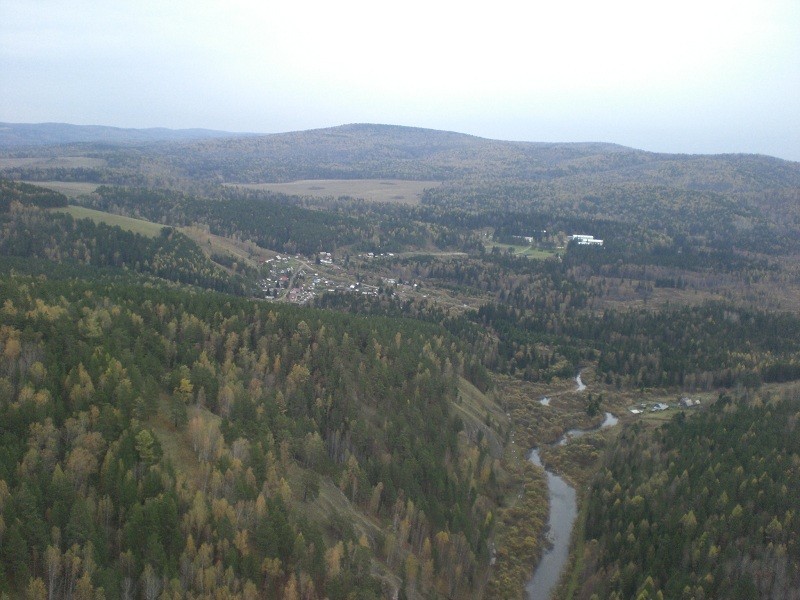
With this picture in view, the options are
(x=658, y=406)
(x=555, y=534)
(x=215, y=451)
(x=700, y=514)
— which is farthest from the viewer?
(x=658, y=406)

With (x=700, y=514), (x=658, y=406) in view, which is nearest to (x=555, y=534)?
(x=700, y=514)

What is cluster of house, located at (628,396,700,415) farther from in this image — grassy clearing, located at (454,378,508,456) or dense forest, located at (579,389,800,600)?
grassy clearing, located at (454,378,508,456)

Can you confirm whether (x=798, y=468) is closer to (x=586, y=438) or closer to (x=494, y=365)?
(x=586, y=438)

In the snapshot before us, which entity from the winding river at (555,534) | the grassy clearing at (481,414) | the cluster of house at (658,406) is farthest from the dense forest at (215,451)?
the cluster of house at (658,406)

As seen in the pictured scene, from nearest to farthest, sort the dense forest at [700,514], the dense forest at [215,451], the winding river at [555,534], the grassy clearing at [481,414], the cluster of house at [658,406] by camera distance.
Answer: the dense forest at [215,451] → the dense forest at [700,514] → the winding river at [555,534] → the grassy clearing at [481,414] → the cluster of house at [658,406]

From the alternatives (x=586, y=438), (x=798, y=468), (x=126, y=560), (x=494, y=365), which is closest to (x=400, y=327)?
(x=494, y=365)

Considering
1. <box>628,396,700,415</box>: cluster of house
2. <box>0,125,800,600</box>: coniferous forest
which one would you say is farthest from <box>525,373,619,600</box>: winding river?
<box>628,396,700,415</box>: cluster of house

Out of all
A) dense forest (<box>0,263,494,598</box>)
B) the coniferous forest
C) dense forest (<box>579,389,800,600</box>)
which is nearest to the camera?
dense forest (<box>0,263,494,598</box>)

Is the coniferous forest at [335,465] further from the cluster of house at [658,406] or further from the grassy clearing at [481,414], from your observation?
the cluster of house at [658,406]

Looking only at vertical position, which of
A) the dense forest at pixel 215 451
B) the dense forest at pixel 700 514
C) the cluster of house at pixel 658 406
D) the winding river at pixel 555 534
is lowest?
the winding river at pixel 555 534

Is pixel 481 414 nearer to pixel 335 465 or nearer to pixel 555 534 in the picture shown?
pixel 555 534
